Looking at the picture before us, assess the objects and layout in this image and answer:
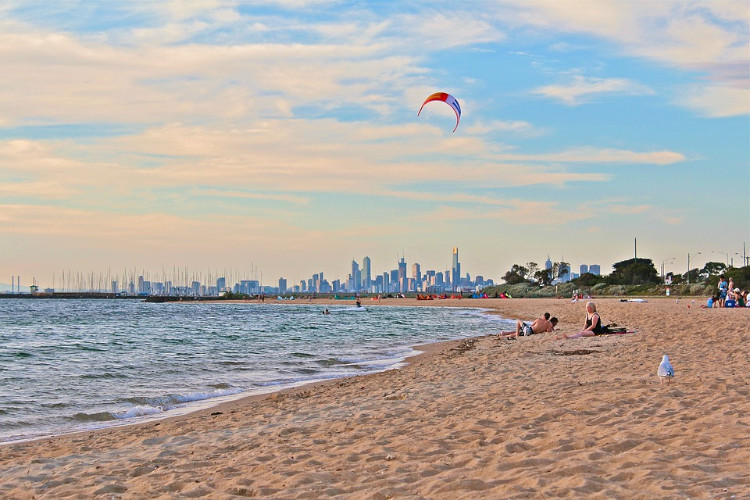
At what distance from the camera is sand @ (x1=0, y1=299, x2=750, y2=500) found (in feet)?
16.6

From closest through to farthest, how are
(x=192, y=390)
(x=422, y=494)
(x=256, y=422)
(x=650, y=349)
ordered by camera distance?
(x=422, y=494) → (x=256, y=422) → (x=192, y=390) → (x=650, y=349)

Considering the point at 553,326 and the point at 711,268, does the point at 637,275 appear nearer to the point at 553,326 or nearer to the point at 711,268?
the point at 711,268

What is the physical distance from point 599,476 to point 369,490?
1.69 meters

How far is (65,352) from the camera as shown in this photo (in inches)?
878

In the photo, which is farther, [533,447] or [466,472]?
[533,447]

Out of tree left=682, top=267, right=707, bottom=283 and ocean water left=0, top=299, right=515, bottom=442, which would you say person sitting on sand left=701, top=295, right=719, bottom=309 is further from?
tree left=682, top=267, right=707, bottom=283

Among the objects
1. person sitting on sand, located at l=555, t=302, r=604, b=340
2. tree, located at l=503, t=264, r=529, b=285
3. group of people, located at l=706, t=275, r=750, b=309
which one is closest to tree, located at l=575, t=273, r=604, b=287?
tree, located at l=503, t=264, r=529, b=285

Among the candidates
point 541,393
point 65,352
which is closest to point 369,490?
point 541,393

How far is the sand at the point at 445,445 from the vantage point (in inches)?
199

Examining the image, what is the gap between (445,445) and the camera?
6.41 meters

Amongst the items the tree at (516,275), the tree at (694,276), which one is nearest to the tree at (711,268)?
the tree at (694,276)

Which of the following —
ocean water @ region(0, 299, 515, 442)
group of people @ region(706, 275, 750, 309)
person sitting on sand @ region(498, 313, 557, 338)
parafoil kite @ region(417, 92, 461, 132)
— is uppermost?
parafoil kite @ region(417, 92, 461, 132)

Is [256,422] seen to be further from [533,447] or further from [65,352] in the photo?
[65,352]

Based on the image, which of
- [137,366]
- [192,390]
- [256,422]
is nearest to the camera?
[256,422]
